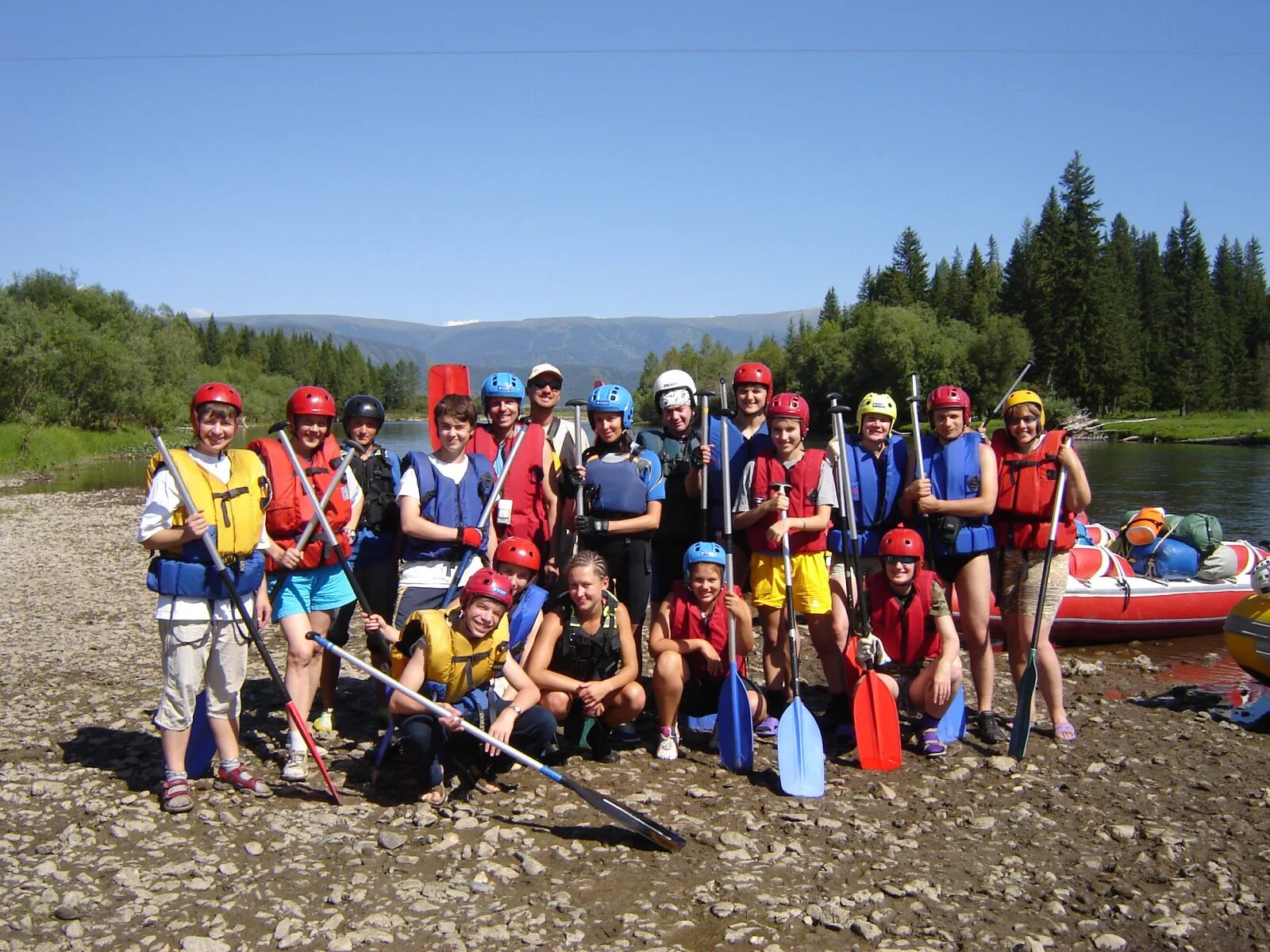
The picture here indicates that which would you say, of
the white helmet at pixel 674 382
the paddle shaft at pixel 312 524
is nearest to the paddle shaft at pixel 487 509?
the paddle shaft at pixel 312 524

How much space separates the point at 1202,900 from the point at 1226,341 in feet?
267

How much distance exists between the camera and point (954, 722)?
6430mm

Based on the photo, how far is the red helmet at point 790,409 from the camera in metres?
6.22

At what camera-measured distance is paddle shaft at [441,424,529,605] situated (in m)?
5.91

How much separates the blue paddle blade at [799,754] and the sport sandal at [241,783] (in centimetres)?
287

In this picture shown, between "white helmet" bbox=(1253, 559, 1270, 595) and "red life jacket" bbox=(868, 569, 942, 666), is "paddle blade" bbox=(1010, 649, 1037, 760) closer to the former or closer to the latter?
"red life jacket" bbox=(868, 569, 942, 666)

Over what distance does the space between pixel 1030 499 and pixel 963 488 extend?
45 centimetres

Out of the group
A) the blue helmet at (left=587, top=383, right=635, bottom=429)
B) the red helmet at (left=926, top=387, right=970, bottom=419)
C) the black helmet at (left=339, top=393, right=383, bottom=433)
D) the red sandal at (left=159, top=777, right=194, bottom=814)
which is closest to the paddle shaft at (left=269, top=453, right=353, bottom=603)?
the black helmet at (left=339, top=393, right=383, bottom=433)

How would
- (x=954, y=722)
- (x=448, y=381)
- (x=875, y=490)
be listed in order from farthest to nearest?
(x=448, y=381) → (x=875, y=490) → (x=954, y=722)

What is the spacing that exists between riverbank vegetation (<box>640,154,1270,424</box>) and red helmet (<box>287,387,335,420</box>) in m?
55.7

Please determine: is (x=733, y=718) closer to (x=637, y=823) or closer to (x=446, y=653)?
(x=637, y=823)

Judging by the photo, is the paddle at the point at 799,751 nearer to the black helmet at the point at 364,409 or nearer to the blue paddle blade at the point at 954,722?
the blue paddle blade at the point at 954,722

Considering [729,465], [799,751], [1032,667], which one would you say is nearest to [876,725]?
[799,751]

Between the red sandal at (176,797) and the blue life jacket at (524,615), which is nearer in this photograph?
the red sandal at (176,797)
